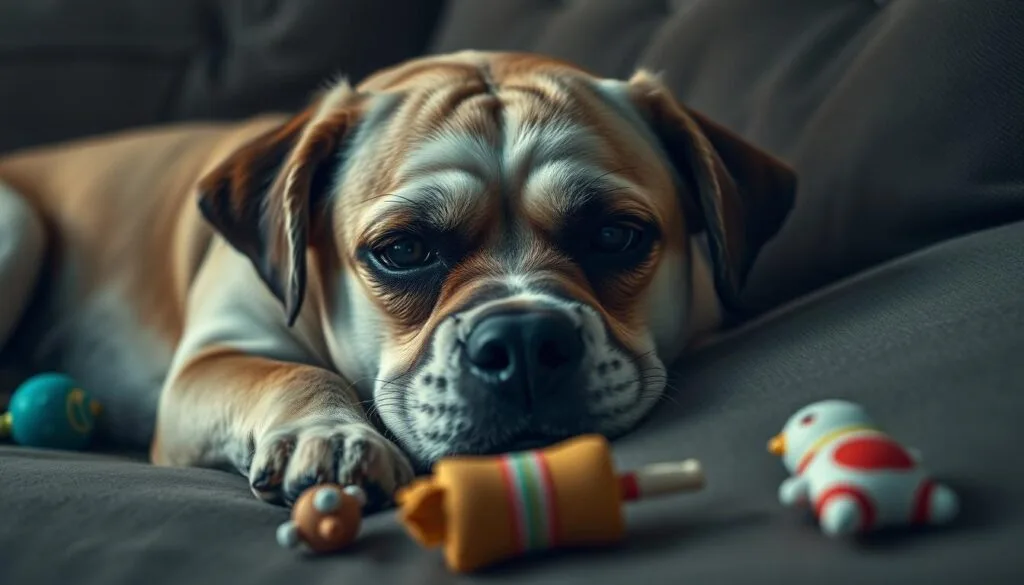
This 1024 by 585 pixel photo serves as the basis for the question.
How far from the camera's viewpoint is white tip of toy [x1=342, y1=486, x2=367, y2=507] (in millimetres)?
1241

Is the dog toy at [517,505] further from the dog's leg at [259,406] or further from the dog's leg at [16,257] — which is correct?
the dog's leg at [16,257]

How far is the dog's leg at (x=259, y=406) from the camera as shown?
1408mm

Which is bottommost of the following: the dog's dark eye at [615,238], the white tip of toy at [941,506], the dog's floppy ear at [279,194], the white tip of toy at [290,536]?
the white tip of toy at [290,536]

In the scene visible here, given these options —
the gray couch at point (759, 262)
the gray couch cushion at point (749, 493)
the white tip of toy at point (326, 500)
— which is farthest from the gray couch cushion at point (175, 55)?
the white tip of toy at point (326, 500)

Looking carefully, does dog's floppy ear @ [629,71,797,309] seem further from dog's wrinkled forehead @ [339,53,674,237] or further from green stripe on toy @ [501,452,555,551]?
green stripe on toy @ [501,452,555,551]

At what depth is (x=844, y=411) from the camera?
3.62 ft

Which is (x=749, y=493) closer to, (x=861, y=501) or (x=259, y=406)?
(x=861, y=501)

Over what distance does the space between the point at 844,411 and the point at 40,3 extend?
8.77 ft

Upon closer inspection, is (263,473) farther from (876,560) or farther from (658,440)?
(876,560)

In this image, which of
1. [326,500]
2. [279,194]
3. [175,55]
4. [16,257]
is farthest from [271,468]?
[175,55]

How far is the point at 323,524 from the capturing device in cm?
114

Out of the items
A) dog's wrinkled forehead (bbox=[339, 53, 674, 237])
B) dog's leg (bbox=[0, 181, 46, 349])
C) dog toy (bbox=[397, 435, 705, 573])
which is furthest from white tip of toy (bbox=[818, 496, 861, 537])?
dog's leg (bbox=[0, 181, 46, 349])

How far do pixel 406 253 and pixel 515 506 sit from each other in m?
0.81

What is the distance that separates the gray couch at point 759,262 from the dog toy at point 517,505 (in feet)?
0.09
